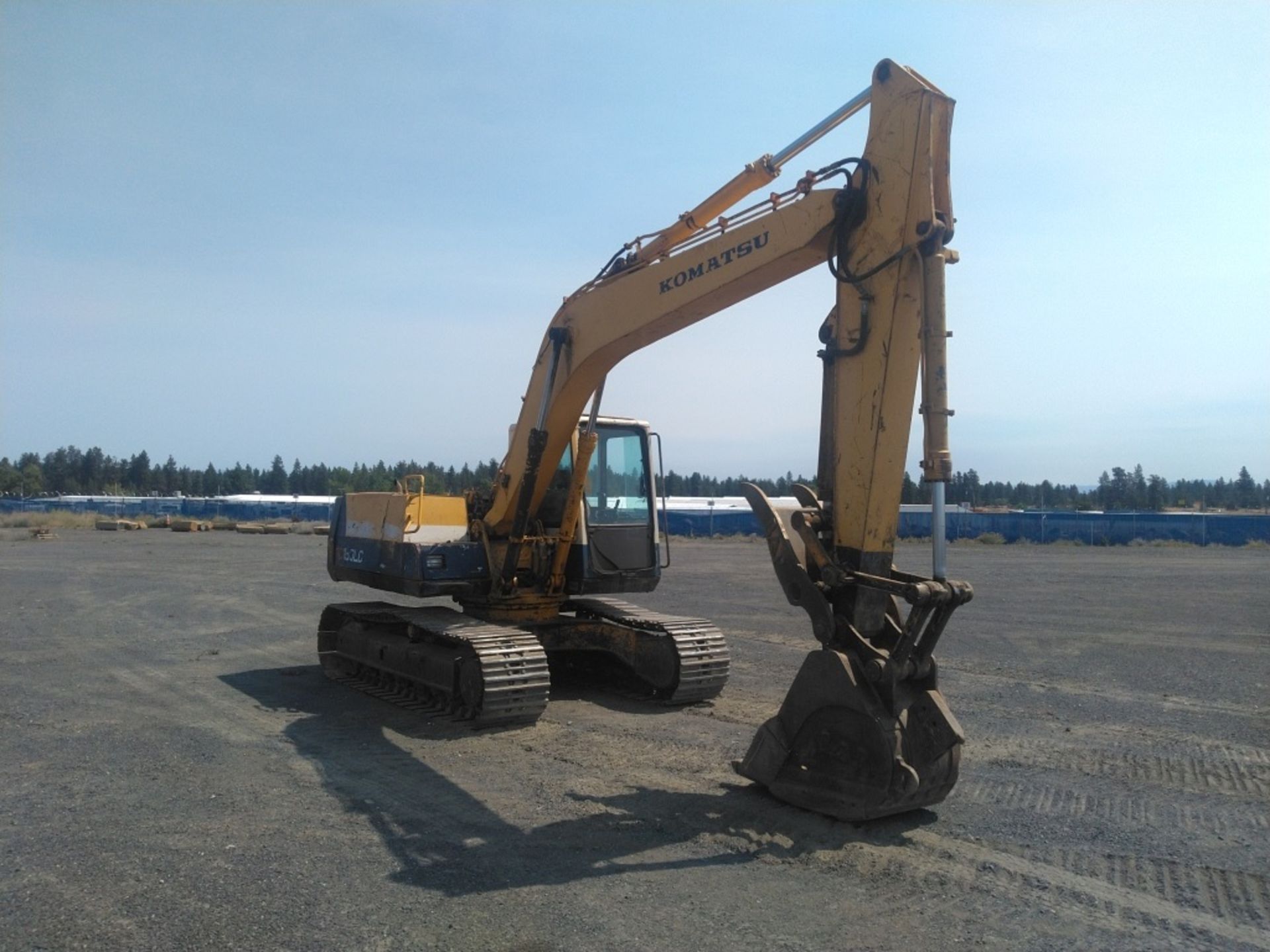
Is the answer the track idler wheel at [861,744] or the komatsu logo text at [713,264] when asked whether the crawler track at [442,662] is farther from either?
the komatsu logo text at [713,264]

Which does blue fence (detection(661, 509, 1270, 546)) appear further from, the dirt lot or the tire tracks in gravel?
the tire tracks in gravel

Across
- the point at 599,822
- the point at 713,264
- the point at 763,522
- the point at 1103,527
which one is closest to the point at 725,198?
the point at 713,264

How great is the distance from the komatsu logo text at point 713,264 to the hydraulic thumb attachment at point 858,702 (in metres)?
2.03

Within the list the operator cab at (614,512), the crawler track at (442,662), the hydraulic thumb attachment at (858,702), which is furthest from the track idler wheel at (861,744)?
the operator cab at (614,512)

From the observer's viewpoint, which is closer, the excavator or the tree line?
the excavator

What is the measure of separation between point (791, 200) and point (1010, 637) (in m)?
9.94

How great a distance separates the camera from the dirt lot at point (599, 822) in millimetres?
4793

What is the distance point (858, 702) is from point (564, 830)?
1.94 metres

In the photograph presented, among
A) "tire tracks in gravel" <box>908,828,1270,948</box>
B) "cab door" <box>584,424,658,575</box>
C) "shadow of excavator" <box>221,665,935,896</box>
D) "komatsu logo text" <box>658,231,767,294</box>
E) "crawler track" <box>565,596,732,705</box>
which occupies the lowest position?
"shadow of excavator" <box>221,665,935,896</box>

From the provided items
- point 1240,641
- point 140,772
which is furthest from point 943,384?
point 1240,641

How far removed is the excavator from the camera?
20.1 feet

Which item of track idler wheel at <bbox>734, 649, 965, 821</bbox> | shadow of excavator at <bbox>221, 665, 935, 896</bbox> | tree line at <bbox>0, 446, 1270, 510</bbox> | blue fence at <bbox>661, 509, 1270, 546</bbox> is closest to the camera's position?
shadow of excavator at <bbox>221, 665, 935, 896</bbox>

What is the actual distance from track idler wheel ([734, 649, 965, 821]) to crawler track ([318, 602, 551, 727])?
3196mm

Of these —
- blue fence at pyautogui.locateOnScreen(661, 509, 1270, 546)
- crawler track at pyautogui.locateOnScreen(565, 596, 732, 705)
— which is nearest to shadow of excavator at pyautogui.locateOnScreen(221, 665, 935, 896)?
crawler track at pyautogui.locateOnScreen(565, 596, 732, 705)
